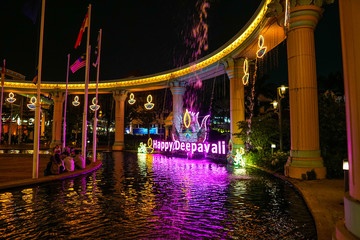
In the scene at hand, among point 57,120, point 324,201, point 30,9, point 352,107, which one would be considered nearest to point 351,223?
point 352,107

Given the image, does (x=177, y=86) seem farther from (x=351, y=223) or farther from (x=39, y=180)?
(x=351, y=223)

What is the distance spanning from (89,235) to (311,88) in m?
10.3

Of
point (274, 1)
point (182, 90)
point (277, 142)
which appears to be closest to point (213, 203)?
point (274, 1)

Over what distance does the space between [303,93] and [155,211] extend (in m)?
8.30

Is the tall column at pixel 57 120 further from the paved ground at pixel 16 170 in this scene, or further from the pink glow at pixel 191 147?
the paved ground at pixel 16 170

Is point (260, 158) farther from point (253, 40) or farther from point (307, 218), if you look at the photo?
A: point (307, 218)

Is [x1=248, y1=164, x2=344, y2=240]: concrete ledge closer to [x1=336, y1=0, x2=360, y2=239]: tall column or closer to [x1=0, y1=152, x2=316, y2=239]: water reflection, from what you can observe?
[x1=0, y1=152, x2=316, y2=239]: water reflection

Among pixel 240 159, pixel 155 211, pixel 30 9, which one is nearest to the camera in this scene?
pixel 155 211

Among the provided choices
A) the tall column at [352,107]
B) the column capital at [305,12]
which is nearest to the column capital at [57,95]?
the column capital at [305,12]

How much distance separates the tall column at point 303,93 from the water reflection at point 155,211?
178 cm

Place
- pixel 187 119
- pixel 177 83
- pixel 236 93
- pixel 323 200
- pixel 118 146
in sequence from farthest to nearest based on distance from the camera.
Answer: pixel 118 146, pixel 177 83, pixel 187 119, pixel 236 93, pixel 323 200

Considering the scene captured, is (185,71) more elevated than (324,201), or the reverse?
(185,71)

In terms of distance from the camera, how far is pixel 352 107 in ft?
10.9

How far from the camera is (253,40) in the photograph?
16.7 metres
